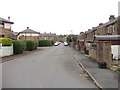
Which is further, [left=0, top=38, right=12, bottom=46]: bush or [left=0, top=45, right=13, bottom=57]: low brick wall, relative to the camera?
[left=0, top=38, right=12, bottom=46]: bush

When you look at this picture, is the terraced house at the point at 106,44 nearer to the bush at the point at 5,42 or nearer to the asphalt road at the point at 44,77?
the asphalt road at the point at 44,77

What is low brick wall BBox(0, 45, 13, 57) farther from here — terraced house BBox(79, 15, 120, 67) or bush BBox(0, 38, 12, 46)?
terraced house BBox(79, 15, 120, 67)

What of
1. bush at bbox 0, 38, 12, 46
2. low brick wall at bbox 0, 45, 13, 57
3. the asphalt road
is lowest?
the asphalt road

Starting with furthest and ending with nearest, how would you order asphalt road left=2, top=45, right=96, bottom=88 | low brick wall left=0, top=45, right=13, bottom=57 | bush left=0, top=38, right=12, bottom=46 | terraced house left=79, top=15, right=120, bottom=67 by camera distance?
bush left=0, top=38, right=12, bottom=46 < low brick wall left=0, top=45, right=13, bottom=57 < terraced house left=79, top=15, right=120, bottom=67 < asphalt road left=2, top=45, right=96, bottom=88

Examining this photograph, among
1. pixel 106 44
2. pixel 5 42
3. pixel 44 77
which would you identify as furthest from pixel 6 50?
pixel 106 44

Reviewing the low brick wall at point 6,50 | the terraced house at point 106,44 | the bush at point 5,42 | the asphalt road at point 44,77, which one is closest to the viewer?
the asphalt road at point 44,77

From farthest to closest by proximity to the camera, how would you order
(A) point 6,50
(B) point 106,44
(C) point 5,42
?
1. (A) point 6,50
2. (C) point 5,42
3. (B) point 106,44

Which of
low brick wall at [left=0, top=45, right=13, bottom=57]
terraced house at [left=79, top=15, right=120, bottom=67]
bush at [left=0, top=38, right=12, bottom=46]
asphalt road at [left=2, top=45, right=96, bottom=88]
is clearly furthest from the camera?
bush at [left=0, top=38, right=12, bottom=46]

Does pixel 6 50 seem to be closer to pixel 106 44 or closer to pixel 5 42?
pixel 5 42

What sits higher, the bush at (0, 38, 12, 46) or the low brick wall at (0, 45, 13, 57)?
the bush at (0, 38, 12, 46)

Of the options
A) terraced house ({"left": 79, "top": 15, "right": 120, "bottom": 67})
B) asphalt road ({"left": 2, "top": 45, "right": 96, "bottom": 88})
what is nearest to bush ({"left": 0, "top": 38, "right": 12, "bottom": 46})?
asphalt road ({"left": 2, "top": 45, "right": 96, "bottom": 88})

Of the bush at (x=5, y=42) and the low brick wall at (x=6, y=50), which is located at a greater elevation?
the bush at (x=5, y=42)

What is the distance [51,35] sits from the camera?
122 meters

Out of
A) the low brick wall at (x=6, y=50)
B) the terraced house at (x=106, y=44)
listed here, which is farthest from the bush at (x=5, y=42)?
the terraced house at (x=106, y=44)
